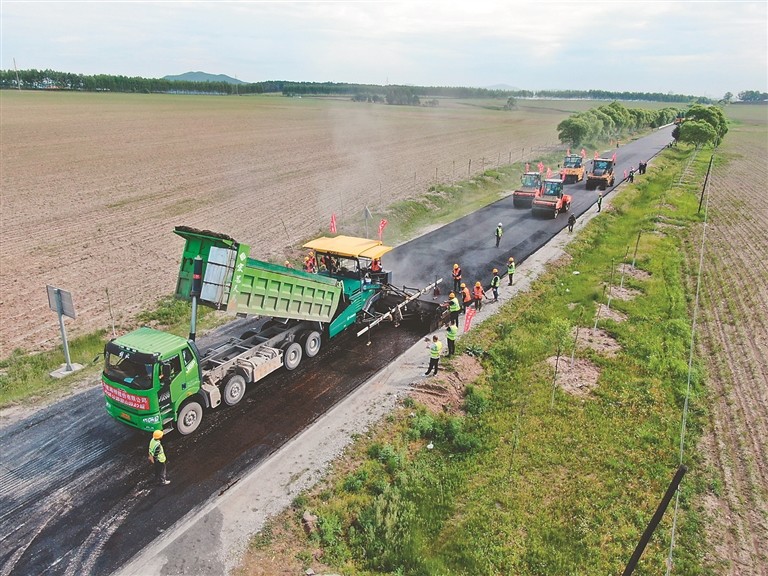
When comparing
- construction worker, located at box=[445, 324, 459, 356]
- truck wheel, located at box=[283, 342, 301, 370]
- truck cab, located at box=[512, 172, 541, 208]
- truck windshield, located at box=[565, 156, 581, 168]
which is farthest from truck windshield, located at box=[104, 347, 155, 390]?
truck windshield, located at box=[565, 156, 581, 168]

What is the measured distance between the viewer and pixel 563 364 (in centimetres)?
1416

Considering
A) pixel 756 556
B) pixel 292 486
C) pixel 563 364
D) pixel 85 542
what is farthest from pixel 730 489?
pixel 85 542

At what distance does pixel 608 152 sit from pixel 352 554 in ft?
207

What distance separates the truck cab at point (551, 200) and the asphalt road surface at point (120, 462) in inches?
672

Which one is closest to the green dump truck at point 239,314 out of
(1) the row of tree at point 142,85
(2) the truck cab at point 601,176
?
(2) the truck cab at point 601,176

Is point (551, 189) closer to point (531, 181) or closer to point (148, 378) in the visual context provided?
point (531, 181)

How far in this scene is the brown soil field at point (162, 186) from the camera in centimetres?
1902

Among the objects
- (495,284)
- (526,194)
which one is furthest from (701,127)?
(495,284)

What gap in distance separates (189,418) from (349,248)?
6.51 m

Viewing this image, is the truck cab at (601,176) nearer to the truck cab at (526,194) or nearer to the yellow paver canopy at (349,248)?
the truck cab at (526,194)

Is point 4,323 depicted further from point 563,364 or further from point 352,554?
point 563,364

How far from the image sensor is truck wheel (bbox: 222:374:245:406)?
38.7ft

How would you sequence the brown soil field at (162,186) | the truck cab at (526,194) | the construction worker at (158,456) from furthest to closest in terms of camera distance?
the truck cab at (526,194), the brown soil field at (162,186), the construction worker at (158,456)

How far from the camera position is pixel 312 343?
14219 mm
